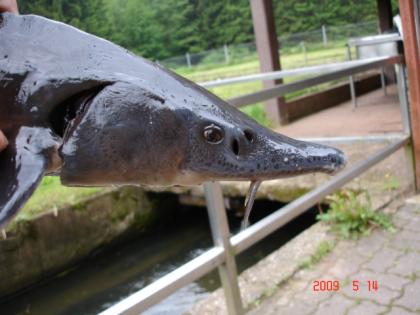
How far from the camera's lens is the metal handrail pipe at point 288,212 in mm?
2311

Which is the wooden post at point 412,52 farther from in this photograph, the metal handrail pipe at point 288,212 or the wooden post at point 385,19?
the wooden post at point 385,19

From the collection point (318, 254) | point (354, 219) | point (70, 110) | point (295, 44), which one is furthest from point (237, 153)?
point (295, 44)

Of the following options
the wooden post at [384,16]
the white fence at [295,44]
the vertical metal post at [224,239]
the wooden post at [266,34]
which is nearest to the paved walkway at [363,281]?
the vertical metal post at [224,239]

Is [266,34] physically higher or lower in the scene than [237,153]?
higher

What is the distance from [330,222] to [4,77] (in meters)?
2.63

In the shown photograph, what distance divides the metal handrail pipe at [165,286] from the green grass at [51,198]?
2521 millimetres

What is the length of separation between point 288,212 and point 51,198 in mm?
2616

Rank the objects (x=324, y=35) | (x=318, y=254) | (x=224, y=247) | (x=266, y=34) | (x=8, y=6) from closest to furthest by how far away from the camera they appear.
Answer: (x=8, y=6) < (x=224, y=247) < (x=318, y=254) < (x=266, y=34) < (x=324, y=35)

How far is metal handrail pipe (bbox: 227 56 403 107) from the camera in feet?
7.32

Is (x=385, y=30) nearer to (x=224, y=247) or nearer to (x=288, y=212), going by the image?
(x=288, y=212)

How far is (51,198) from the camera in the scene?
4516mm

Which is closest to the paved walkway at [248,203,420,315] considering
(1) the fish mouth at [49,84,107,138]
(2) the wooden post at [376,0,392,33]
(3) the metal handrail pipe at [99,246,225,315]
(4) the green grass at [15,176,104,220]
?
(3) the metal handrail pipe at [99,246,225,315]

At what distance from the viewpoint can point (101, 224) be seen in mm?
4785

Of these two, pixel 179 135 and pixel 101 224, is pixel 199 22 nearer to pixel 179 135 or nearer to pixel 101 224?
pixel 101 224
